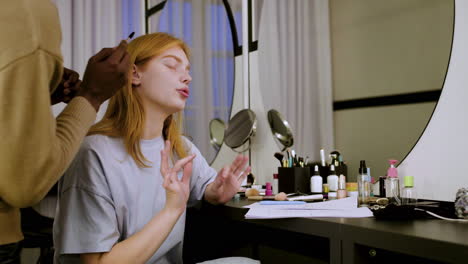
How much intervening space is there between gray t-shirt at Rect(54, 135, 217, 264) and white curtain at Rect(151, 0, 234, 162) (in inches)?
43.1

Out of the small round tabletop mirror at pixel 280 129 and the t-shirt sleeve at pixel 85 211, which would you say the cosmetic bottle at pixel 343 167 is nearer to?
the small round tabletop mirror at pixel 280 129

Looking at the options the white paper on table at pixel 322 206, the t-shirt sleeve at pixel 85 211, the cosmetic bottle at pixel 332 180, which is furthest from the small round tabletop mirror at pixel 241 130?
the t-shirt sleeve at pixel 85 211

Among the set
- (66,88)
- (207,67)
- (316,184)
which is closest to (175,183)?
(66,88)

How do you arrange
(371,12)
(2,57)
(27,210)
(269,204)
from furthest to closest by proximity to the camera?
(27,210)
(371,12)
(269,204)
(2,57)

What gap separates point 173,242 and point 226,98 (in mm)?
1241

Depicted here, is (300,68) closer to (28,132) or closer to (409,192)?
(409,192)

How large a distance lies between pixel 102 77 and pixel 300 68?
1226 mm

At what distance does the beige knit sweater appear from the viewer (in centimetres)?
69

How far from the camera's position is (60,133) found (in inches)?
31.8

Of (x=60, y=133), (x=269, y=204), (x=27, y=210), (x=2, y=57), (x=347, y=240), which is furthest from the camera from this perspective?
(x=27, y=210)

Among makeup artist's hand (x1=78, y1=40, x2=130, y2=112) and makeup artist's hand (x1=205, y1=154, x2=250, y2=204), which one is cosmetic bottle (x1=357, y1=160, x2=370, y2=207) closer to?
makeup artist's hand (x1=205, y1=154, x2=250, y2=204)

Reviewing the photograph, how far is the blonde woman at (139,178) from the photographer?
1061mm

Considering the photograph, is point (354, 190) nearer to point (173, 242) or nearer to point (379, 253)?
point (379, 253)

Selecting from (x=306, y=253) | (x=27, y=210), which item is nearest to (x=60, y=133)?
(x=306, y=253)
